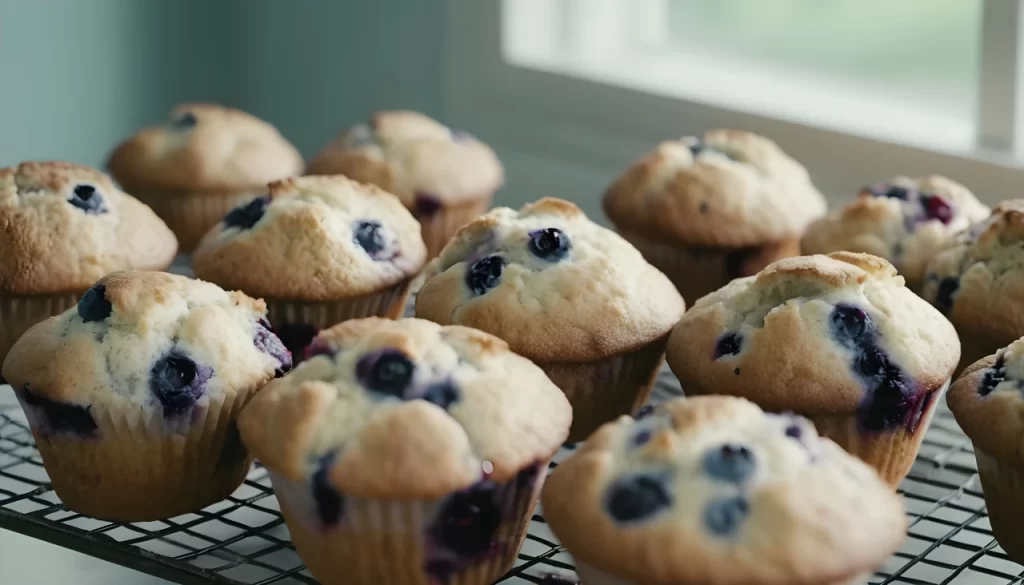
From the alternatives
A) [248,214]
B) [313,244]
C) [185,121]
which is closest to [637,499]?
[313,244]

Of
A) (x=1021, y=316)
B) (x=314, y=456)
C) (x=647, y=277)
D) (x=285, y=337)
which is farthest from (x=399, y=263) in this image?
(x=1021, y=316)

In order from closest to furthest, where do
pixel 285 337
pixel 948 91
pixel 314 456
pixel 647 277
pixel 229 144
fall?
pixel 314 456 < pixel 647 277 < pixel 285 337 < pixel 229 144 < pixel 948 91

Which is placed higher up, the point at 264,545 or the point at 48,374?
the point at 48,374

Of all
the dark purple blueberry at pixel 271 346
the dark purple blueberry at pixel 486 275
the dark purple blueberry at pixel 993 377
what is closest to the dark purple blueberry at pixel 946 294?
the dark purple blueberry at pixel 993 377

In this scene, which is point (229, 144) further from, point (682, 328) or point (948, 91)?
point (948, 91)

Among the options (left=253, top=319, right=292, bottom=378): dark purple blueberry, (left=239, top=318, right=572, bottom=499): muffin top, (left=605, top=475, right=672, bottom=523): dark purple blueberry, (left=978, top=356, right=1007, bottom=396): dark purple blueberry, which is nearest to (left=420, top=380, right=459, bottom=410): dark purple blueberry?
(left=239, top=318, right=572, bottom=499): muffin top

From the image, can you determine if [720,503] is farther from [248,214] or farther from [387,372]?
[248,214]
